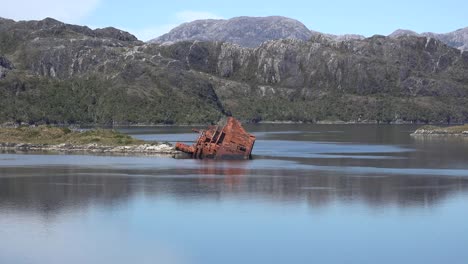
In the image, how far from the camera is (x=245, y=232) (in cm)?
6475

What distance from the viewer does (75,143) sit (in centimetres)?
15662

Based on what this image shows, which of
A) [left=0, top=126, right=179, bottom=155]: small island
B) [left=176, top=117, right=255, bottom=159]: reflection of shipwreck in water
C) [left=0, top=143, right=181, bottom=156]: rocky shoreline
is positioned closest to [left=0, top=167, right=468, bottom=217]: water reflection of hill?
[left=176, top=117, right=255, bottom=159]: reflection of shipwreck in water

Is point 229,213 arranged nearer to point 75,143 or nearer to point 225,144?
point 225,144

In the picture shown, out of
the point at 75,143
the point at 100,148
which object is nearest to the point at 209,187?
the point at 100,148

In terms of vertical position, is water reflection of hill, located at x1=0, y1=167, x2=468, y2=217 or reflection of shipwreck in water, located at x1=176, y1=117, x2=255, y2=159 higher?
reflection of shipwreck in water, located at x1=176, y1=117, x2=255, y2=159

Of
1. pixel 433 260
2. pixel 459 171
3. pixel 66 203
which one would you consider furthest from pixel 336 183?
pixel 433 260

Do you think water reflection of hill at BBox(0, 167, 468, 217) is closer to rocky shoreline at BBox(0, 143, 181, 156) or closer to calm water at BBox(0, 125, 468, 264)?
calm water at BBox(0, 125, 468, 264)

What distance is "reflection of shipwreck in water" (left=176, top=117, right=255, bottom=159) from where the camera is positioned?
136750mm

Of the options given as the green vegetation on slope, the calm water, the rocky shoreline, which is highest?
the green vegetation on slope

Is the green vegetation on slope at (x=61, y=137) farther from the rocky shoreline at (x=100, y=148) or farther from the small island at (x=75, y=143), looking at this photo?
the rocky shoreline at (x=100, y=148)

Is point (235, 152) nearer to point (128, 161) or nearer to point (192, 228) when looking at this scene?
point (128, 161)

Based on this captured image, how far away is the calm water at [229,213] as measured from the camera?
56.9 meters

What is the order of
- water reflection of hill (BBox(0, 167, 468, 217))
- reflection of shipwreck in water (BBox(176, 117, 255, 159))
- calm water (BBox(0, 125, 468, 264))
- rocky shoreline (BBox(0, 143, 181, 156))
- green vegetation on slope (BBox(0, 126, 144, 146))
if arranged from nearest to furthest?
1. calm water (BBox(0, 125, 468, 264))
2. water reflection of hill (BBox(0, 167, 468, 217))
3. reflection of shipwreck in water (BBox(176, 117, 255, 159))
4. rocky shoreline (BBox(0, 143, 181, 156))
5. green vegetation on slope (BBox(0, 126, 144, 146))

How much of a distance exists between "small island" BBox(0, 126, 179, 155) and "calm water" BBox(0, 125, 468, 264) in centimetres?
2435
